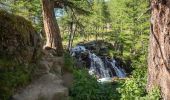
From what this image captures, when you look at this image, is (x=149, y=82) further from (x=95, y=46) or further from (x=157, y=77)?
(x=95, y=46)

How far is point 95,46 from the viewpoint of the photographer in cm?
4478

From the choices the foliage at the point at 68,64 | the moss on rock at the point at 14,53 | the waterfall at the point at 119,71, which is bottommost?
the waterfall at the point at 119,71

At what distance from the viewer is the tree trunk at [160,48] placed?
316 inches

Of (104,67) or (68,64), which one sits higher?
(68,64)

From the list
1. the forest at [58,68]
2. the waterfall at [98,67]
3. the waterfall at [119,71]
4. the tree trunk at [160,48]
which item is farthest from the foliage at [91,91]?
the waterfall at [119,71]

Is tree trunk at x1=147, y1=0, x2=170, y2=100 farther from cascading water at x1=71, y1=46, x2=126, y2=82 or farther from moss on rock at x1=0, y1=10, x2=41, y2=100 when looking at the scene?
cascading water at x1=71, y1=46, x2=126, y2=82

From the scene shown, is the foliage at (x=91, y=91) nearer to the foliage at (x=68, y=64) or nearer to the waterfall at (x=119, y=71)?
the foliage at (x=68, y=64)

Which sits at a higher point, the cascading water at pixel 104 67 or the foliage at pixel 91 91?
the foliage at pixel 91 91

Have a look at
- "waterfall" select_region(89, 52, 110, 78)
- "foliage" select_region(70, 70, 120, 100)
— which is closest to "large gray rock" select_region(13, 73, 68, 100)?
"foliage" select_region(70, 70, 120, 100)

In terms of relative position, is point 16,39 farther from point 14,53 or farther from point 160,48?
point 160,48

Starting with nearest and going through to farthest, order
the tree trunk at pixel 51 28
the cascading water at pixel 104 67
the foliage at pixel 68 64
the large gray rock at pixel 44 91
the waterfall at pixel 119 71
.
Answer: the large gray rock at pixel 44 91 < the foliage at pixel 68 64 < the tree trunk at pixel 51 28 < the cascading water at pixel 104 67 < the waterfall at pixel 119 71

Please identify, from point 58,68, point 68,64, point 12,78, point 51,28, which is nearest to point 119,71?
point 51,28

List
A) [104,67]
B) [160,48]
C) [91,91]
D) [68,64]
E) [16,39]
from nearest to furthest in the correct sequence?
[160,48], [91,91], [16,39], [68,64], [104,67]

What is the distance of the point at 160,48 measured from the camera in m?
8.34
